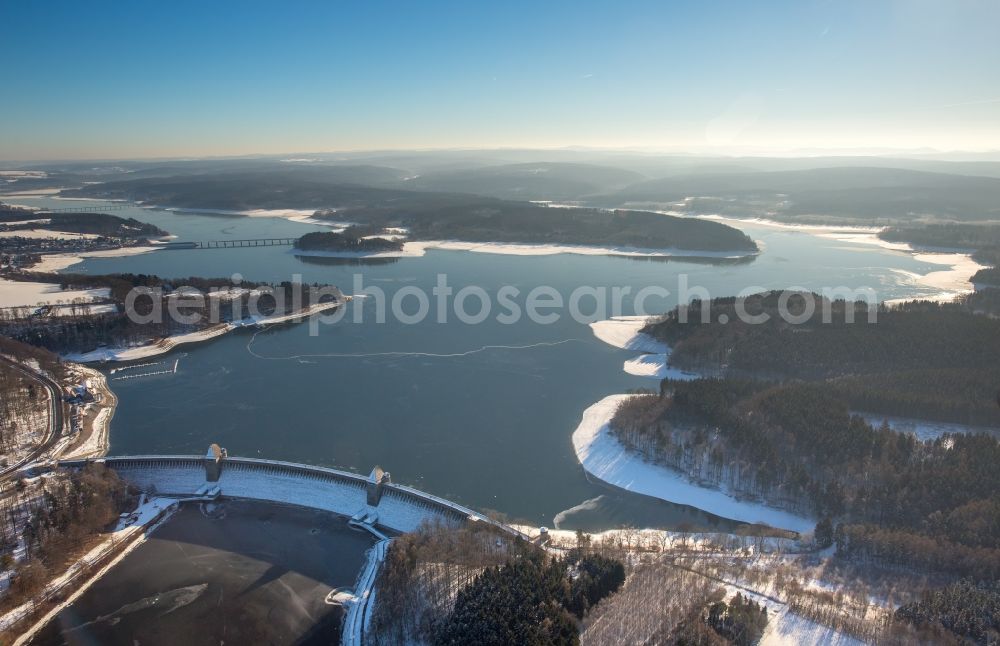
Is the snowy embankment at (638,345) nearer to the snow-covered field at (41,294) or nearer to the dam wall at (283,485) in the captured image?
the dam wall at (283,485)

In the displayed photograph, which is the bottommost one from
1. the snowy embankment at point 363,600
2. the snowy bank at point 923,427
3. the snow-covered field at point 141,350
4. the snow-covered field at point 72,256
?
the snowy embankment at point 363,600

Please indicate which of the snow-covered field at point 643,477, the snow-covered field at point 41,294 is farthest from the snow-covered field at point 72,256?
the snow-covered field at point 643,477

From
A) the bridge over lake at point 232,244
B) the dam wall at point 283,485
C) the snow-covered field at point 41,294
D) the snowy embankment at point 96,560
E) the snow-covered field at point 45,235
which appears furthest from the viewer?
the snow-covered field at point 45,235

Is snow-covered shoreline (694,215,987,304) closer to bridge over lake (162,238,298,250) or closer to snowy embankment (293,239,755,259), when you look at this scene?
snowy embankment (293,239,755,259)

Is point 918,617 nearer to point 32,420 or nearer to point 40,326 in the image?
point 32,420

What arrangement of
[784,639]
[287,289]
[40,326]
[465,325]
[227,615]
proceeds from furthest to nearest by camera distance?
[287,289] → [465,325] → [40,326] → [227,615] → [784,639]

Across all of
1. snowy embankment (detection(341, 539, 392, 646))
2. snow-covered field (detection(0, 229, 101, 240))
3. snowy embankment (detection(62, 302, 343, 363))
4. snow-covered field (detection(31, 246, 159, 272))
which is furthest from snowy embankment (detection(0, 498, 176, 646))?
snow-covered field (detection(0, 229, 101, 240))

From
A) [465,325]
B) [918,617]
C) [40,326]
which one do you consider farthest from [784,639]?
[40,326]

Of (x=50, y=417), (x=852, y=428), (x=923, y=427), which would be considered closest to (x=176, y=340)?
(x=50, y=417)
